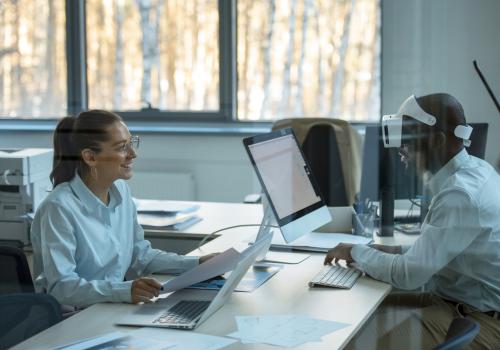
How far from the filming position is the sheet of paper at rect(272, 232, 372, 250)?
2642 millimetres

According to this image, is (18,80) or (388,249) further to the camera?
(18,80)

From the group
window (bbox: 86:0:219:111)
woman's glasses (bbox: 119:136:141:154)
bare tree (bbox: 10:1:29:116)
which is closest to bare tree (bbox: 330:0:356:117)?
window (bbox: 86:0:219:111)

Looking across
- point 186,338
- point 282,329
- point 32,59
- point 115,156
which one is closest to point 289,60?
point 32,59

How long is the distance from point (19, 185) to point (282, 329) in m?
1.28

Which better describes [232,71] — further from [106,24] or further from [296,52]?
[106,24]

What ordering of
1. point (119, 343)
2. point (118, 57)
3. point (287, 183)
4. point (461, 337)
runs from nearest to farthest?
point (461, 337) < point (119, 343) < point (287, 183) < point (118, 57)

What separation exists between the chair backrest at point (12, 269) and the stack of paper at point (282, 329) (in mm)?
852

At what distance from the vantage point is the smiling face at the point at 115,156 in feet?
7.99

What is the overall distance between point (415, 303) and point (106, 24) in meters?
1.67

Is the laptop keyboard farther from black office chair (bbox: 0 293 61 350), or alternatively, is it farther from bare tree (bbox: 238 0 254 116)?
bare tree (bbox: 238 0 254 116)

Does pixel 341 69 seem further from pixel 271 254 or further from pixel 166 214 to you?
pixel 271 254

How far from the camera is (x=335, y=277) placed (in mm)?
2246

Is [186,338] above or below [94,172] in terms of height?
below

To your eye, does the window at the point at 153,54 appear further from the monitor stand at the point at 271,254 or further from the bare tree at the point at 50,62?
the monitor stand at the point at 271,254
